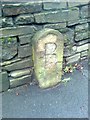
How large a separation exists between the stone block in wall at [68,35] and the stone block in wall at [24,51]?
0.51 meters

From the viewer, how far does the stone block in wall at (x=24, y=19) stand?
324 cm

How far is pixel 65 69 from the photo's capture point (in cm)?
389

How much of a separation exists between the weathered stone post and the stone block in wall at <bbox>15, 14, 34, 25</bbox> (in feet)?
0.62

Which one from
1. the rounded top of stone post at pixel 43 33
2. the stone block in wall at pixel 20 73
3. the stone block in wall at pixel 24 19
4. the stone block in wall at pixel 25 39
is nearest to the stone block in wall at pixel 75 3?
the rounded top of stone post at pixel 43 33

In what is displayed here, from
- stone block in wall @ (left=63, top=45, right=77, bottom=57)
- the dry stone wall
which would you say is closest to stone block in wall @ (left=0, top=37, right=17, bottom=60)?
the dry stone wall

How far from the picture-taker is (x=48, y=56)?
137 inches

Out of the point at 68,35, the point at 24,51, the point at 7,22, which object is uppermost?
the point at 7,22

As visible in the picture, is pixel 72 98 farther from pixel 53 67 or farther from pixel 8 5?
pixel 8 5

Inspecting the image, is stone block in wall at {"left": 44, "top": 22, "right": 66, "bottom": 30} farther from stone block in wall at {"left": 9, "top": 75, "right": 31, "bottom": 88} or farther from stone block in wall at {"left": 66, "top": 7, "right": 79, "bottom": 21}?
stone block in wall at {"left": 9, "top": 75, "right": 31, "bottom": 88}

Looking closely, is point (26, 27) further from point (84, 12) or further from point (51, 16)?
point (84, 12)

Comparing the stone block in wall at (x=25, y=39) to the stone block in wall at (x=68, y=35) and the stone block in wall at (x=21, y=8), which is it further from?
the stone block in wall at (x=68, y=35)

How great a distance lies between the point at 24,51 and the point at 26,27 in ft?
1.01

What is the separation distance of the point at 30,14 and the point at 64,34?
24.4 inches

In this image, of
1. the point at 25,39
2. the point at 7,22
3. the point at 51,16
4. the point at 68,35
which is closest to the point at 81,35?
the point at 68,35
